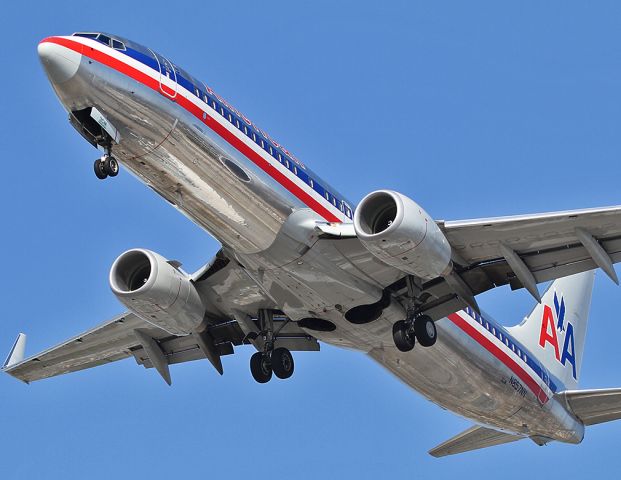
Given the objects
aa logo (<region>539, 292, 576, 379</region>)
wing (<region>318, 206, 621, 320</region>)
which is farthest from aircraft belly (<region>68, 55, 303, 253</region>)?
aa logo (<region>539, 292, 576, 379</region>)

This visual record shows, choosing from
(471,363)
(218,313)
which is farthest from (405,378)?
(218,313)

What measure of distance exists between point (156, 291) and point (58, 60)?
280 inches

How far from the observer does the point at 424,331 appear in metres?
31.0

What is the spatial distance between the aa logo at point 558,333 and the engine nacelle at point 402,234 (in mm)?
11596

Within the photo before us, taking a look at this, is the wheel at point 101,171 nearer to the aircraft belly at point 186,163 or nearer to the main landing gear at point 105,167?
the main landing gear at point 105,167

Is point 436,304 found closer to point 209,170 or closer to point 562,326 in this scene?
point 209,170

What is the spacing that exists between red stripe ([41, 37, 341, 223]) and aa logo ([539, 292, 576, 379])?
1162cm

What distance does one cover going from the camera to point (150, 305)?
31500mm

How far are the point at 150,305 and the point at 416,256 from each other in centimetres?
729

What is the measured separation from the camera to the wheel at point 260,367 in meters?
33.6

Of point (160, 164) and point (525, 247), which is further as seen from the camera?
point (525, 247)

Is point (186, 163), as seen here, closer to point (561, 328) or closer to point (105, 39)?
point (105, 39)

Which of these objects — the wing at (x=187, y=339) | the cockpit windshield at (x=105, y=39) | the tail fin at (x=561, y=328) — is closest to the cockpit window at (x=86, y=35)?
the cockpit windshield at (x=105, y=39)

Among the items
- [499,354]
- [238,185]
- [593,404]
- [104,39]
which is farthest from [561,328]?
[104,39]
